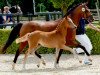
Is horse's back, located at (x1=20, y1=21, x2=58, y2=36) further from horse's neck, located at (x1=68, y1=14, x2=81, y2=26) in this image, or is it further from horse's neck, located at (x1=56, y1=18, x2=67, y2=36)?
horse's neck, located at (x1=56, y1=18, x2=67, y2=36)

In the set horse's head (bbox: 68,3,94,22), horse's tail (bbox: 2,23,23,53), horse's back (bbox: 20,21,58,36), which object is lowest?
horse's tail (bbox: 2,23,23,53)

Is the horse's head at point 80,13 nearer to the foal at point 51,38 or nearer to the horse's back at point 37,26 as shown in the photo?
the horse's back at point 37,26

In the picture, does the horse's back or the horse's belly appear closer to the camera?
the horse's belly

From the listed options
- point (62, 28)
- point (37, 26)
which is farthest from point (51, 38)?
point (37, 26)

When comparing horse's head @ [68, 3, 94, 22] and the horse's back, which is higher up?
horse's head @ [68, 3, 94, 22]

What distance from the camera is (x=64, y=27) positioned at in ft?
38.4

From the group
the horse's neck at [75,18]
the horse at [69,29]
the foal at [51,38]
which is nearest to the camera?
the foal at [51,38]

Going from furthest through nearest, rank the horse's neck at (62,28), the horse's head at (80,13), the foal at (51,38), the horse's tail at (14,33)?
the horse's tail at (14,33) < the horse's head at (80,13) < the horse's neck at (62,28) < the foal at (51,38)

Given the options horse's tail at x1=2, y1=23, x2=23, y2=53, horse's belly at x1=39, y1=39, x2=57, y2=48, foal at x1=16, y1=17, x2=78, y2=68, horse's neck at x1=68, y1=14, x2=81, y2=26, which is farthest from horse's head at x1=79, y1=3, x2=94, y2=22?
horse's tail at x1=2, y1=23, x2=23, y2=53

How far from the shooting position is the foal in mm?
11555

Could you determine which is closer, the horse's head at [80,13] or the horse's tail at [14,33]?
the horse's head at [80,13]

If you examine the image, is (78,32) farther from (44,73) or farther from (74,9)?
(44,73)

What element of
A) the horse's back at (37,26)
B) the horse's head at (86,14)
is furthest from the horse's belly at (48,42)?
the horse's head at (86,14)

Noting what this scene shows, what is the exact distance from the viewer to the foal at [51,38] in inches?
455
